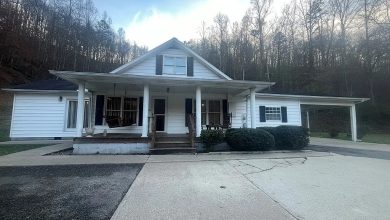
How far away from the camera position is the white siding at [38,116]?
41.7 ft

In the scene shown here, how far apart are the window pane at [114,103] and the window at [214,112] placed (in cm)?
499

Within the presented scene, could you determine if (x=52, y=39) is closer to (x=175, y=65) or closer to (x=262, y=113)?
(x=175, y=65)

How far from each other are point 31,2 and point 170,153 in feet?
115

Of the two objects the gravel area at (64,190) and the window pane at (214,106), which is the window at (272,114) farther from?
the gravel area at (64,190)

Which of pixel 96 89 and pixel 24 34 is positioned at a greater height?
pixel 24 34

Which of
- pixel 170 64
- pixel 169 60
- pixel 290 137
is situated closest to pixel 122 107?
pixel 170 64

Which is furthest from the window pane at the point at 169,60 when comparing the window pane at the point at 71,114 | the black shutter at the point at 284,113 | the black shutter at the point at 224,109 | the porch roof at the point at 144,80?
the black shutter at the point at 284,113

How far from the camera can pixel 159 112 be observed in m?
11.8

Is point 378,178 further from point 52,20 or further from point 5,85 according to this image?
point 52,20

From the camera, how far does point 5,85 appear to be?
74.5 feet

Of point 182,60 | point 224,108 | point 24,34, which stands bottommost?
point 224,108

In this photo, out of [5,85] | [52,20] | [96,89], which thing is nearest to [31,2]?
[52,20]

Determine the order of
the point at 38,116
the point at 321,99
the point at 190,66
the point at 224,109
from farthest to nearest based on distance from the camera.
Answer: the point at 321,99 < the point at 38,116 < the point at 190,66 < the point at 224,109

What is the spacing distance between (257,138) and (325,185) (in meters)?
4.34
